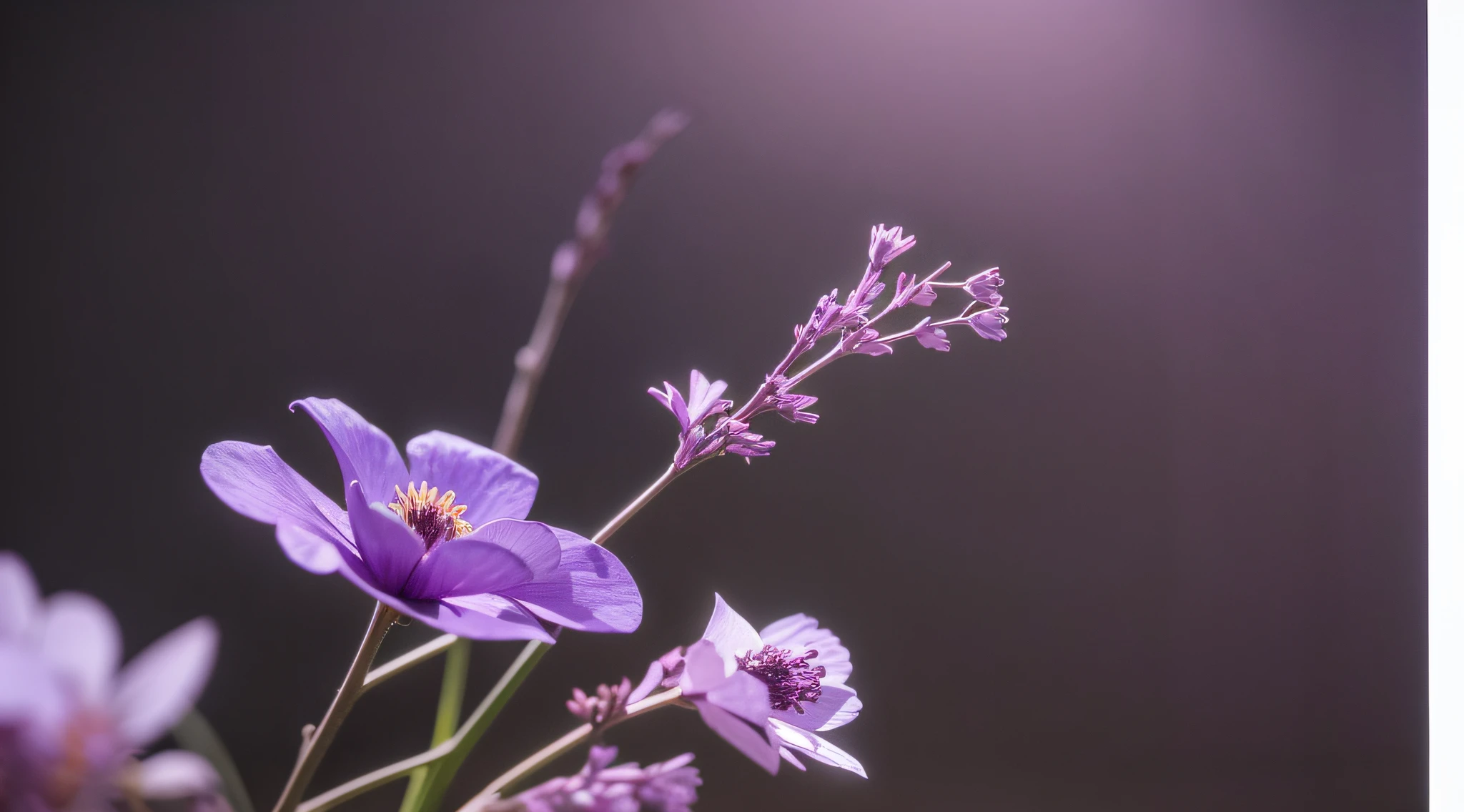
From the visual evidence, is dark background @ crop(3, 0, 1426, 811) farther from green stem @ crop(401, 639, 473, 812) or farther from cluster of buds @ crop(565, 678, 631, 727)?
cluster of buds @ crop(565, 678, 631, 727)

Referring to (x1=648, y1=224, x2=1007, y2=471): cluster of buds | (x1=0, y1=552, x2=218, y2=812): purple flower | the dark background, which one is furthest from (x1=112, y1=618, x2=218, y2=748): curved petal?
the dark background

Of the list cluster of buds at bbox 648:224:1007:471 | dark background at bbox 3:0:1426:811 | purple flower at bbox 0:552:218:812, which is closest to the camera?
purple flower at bbox 0:552:218:812

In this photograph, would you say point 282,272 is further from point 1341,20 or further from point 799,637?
point 1341,20

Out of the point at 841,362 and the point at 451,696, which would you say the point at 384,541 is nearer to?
→ the point at 451,696

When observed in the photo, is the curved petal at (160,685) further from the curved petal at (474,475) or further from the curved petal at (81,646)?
the curved petal at (474,475)

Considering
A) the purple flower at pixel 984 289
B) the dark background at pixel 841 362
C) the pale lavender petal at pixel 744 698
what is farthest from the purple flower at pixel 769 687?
the dark background at pixel 841 362
